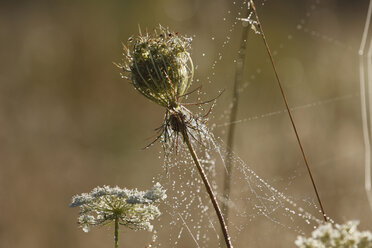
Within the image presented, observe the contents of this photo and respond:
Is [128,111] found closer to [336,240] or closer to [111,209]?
[111,209]

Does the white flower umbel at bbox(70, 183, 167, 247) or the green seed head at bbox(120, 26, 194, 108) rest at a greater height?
the green seed head at bbox(120, 26, 194, 108)

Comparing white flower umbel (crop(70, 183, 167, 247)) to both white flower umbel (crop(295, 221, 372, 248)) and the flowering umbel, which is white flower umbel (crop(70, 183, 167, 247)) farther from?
white flower umbel (crop(295, 221, 372, 248))

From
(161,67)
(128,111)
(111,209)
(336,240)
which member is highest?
(128,111)

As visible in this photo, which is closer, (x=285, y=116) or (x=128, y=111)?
(x=128, y=111)

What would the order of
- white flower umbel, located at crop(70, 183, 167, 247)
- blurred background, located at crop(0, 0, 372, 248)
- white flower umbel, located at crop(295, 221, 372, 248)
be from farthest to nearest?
1. blurred background, located at crop(0, 0, 372, 248)
2. white flower umbel, located at crop(70, 183, 167, 247)
3. white flower umbel, located at crop(295, 221, 372, 248)

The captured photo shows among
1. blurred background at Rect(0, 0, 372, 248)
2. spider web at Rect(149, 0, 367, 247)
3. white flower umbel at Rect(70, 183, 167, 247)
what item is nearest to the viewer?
white flower umbel at Rect(70, 183, 167, 247)

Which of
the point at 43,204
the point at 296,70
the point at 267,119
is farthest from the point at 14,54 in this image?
the point at 296,70

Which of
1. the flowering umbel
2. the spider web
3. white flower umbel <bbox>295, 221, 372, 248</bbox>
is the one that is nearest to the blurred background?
the spider web

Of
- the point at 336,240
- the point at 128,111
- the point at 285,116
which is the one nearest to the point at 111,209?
the point at 336,240
